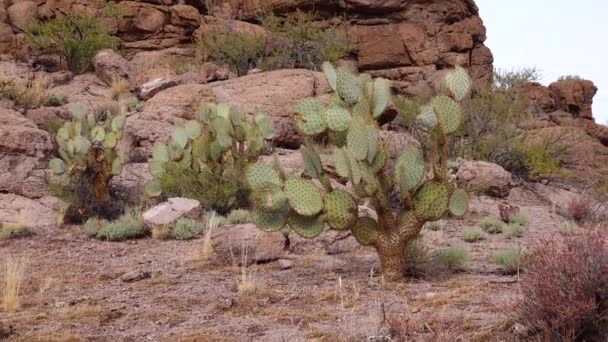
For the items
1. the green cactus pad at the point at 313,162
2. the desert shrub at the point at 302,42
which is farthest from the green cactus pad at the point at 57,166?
the desert shrub at the point at 302,42

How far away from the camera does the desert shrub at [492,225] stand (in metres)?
9.97

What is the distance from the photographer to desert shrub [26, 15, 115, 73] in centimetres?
Answer: 2053

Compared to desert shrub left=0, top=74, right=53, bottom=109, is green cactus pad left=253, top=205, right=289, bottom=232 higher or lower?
lower

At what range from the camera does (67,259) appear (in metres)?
8.40

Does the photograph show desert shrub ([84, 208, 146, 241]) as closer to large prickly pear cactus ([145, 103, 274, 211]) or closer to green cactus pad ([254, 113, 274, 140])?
large prickly pear cactus ([145, 103, 274, 211])

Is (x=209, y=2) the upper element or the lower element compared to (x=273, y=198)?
upper

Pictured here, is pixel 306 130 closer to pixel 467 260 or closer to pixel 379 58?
pixel 467 260

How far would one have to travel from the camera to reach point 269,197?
642 centimetres

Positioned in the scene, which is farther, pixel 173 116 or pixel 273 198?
pixel 173 116

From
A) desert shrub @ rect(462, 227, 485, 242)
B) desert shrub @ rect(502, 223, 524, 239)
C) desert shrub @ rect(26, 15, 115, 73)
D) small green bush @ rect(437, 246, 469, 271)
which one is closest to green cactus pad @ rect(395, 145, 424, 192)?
small green bush @ rect(437, 246, 469, 271)

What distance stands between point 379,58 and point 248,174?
16.6m

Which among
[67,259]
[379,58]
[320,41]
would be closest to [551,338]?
[67,259]

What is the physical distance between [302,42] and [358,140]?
49.2 feet

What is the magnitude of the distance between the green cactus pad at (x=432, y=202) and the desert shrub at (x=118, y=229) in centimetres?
485
